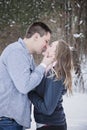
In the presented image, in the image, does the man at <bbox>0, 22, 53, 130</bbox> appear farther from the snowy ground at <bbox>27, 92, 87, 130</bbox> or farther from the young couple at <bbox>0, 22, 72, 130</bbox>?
the snowy ground at <bbox>27, 92, 87, 130</bbox>

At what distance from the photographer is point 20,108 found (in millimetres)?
2643

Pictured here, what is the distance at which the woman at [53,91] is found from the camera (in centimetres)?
271

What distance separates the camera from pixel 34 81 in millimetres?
2559

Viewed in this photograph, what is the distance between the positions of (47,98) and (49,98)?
0.5 inches

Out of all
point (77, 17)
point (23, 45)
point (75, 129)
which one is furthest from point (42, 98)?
point (77, 17)

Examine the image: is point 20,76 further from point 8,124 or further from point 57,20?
point 57,20

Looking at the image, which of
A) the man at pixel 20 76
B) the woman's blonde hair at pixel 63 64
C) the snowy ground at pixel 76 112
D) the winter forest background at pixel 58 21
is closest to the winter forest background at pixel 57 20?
the winter forest background at pixel 58 21

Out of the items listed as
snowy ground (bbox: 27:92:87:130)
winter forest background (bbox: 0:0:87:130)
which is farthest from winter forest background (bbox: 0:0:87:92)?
snowy ground (bbox: 27:92:87:130)

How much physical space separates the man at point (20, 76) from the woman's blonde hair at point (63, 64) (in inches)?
3.1

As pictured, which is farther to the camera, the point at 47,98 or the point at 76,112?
the point at 76,112

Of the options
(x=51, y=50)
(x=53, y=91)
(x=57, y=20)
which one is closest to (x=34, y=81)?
(x=53, y=91)

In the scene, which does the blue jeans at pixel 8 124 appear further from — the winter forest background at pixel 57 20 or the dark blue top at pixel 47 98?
the winter forest background at pixel 57 20

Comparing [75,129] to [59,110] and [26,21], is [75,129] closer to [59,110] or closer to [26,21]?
[59,110]

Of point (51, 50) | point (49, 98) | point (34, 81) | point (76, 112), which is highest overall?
point (51, 50)
